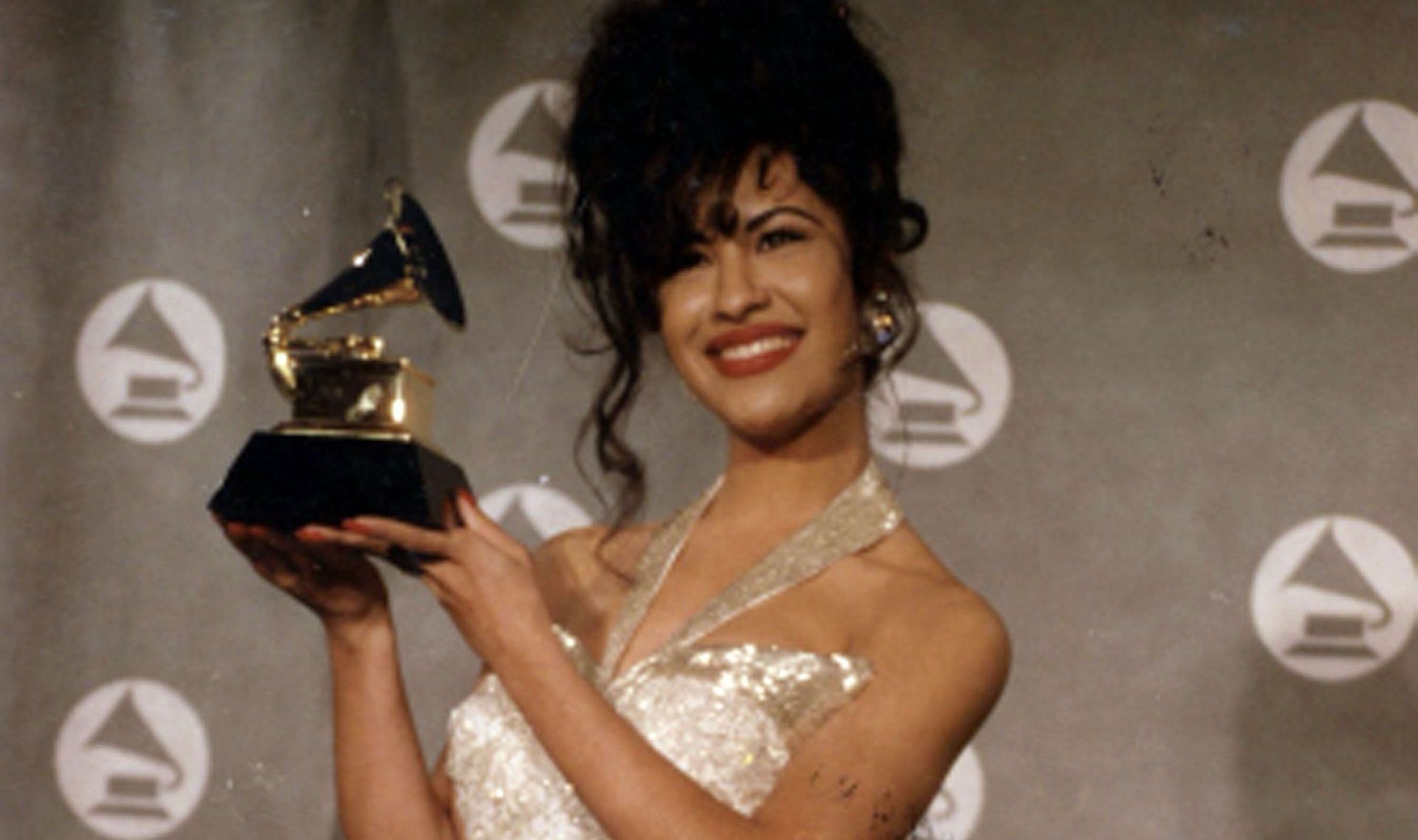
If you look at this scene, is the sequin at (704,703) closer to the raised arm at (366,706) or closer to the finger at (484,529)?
the raised arm at (366,706)

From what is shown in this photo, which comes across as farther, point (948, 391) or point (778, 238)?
point (948, 391)

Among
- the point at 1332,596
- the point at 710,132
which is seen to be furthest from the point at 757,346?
the point at 1332,596

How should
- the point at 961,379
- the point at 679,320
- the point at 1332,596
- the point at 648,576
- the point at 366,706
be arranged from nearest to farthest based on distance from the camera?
the point at 366,706, the point at 679,320, the point at 648,576, the point at 1332,596, the point at 961,379

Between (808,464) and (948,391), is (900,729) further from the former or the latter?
(948,391)

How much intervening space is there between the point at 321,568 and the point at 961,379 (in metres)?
1.15

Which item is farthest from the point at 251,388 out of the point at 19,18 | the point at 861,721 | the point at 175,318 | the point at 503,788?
the point at 861,721

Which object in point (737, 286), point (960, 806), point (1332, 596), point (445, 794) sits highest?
point (737, 286)

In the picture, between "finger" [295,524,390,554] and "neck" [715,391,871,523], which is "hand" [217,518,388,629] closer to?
"finger" [295,524,390,554]

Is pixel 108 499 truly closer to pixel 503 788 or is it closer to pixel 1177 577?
pixel 503 788

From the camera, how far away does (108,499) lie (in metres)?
2.83

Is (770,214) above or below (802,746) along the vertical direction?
above

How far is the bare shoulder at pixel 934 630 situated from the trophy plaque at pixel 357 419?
46cm

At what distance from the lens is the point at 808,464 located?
2100mm

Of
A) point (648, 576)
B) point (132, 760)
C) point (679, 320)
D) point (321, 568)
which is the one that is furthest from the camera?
point (132, 760)
